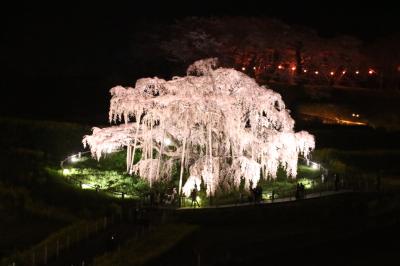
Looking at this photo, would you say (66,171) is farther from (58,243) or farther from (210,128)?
(58,243)

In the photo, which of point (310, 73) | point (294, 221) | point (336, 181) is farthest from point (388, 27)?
point (294, 221)

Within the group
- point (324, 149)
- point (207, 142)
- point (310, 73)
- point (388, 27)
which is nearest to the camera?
point (207, 142)

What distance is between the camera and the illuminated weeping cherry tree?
3183 centimetres

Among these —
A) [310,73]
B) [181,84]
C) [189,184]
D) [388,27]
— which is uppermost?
[388,27]

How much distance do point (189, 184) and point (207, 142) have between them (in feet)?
9.33

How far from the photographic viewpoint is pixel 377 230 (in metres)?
28.1

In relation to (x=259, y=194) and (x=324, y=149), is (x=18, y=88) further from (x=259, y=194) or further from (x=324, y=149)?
(x=259, y=194)

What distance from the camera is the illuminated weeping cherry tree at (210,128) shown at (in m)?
31.8

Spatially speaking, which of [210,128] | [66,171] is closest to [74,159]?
[66,171]

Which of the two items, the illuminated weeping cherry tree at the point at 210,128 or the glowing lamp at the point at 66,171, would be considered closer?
the illuminated weeping cherry tree at the point at 210,128

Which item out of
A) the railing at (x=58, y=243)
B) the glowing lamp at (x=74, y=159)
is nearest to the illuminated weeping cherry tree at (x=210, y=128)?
the glowing lamp at (x=74, y=159)

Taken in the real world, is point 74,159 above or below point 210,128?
below

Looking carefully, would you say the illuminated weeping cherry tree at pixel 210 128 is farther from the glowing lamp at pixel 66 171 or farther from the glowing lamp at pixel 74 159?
the glowing lamp at pixel 74 159

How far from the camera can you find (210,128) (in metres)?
32.5
